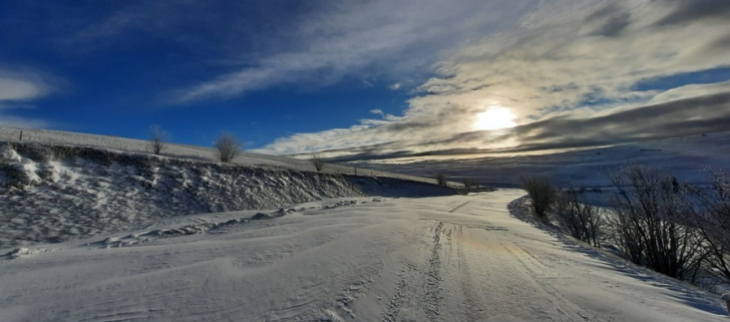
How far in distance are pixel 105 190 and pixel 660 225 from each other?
72.7ft

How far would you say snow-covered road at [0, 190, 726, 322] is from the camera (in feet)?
14.6

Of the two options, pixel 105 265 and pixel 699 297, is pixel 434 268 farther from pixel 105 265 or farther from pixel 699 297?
pixel 105 265

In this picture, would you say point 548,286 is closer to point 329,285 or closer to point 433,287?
point 433,287

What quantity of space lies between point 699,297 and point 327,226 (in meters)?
8.92

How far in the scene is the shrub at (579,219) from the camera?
21.9 metres

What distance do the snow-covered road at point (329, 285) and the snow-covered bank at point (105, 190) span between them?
2.81 meters

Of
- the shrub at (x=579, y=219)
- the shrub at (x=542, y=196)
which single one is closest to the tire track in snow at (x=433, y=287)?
the shrub at (x=579, y=219)

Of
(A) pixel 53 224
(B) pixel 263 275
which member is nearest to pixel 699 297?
(B) pixel 263 275

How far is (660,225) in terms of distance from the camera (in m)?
12.3

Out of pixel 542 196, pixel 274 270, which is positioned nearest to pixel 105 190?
pixel 274 270

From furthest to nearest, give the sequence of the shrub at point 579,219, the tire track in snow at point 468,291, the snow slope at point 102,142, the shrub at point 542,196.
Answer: the shrub at point 542,196 → the shrub at point 579,219 → the snow slope at point 102,142 → the tire track in snow at point 468,291

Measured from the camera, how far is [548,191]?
29.2m

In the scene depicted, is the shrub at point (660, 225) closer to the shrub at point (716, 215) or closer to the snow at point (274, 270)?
the shrub at point (716, 215)

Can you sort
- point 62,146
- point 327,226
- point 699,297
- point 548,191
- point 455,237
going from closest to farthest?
point 699,297 < point 455,237 < point 327,226 < point 62,146 < point 548,191
